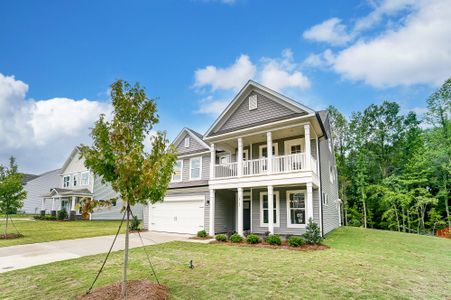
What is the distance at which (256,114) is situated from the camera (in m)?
14.5

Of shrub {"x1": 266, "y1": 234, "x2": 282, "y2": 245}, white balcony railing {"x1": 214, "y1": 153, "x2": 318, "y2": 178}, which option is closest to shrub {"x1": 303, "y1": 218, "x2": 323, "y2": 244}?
shrub {"x1": 266, "y1": 234, "x2": 282, "y2": 245}

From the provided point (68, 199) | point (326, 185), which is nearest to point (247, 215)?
point (326, 185)

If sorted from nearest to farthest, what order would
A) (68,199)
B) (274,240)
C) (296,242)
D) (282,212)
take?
(296,242)
(274,240)
(282,212)
(68,199)

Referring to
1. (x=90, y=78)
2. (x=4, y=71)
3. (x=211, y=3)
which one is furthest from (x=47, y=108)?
(x=211, y=3)

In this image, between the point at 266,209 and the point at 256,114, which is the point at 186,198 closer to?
the point at 266,209

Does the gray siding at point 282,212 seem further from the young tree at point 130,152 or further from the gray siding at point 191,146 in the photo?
the young tree at point 130,152

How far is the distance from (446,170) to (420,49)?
480 inches

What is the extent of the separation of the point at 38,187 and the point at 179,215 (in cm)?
3303

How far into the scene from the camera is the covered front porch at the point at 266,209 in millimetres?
13366

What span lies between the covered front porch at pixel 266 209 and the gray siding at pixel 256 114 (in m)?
3.68

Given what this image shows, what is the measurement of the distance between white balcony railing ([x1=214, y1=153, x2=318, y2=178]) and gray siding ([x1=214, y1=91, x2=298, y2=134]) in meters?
2.08

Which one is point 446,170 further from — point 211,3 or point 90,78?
point 90,78

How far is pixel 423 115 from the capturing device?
2667 centimetres

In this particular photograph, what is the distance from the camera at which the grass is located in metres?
5.37
